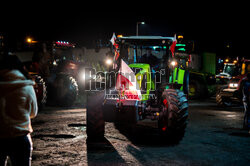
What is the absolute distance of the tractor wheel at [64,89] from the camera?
42.9ft

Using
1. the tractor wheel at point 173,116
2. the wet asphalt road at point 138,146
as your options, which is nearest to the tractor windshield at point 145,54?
the tractor wheel at point 173,116

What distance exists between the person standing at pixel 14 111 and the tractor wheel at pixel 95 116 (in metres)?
3.86

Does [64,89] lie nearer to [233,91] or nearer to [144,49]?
[144,49]

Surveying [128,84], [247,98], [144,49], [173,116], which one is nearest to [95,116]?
[128,84]

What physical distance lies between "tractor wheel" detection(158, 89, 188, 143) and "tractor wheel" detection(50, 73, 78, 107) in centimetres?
693

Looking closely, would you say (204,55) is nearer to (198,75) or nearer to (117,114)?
(198,75)

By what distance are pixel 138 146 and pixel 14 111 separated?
4006 mm

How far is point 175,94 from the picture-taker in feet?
22.4

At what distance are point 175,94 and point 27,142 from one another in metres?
4.38

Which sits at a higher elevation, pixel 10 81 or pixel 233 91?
pixel 10 81

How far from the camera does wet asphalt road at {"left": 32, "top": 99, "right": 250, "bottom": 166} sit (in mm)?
5527

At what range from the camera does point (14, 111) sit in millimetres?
3037

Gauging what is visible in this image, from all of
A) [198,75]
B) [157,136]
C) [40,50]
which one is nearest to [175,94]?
[157,136]

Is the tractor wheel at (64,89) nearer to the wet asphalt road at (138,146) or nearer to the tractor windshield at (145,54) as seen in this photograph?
the wet asphalt road at (138,146)
